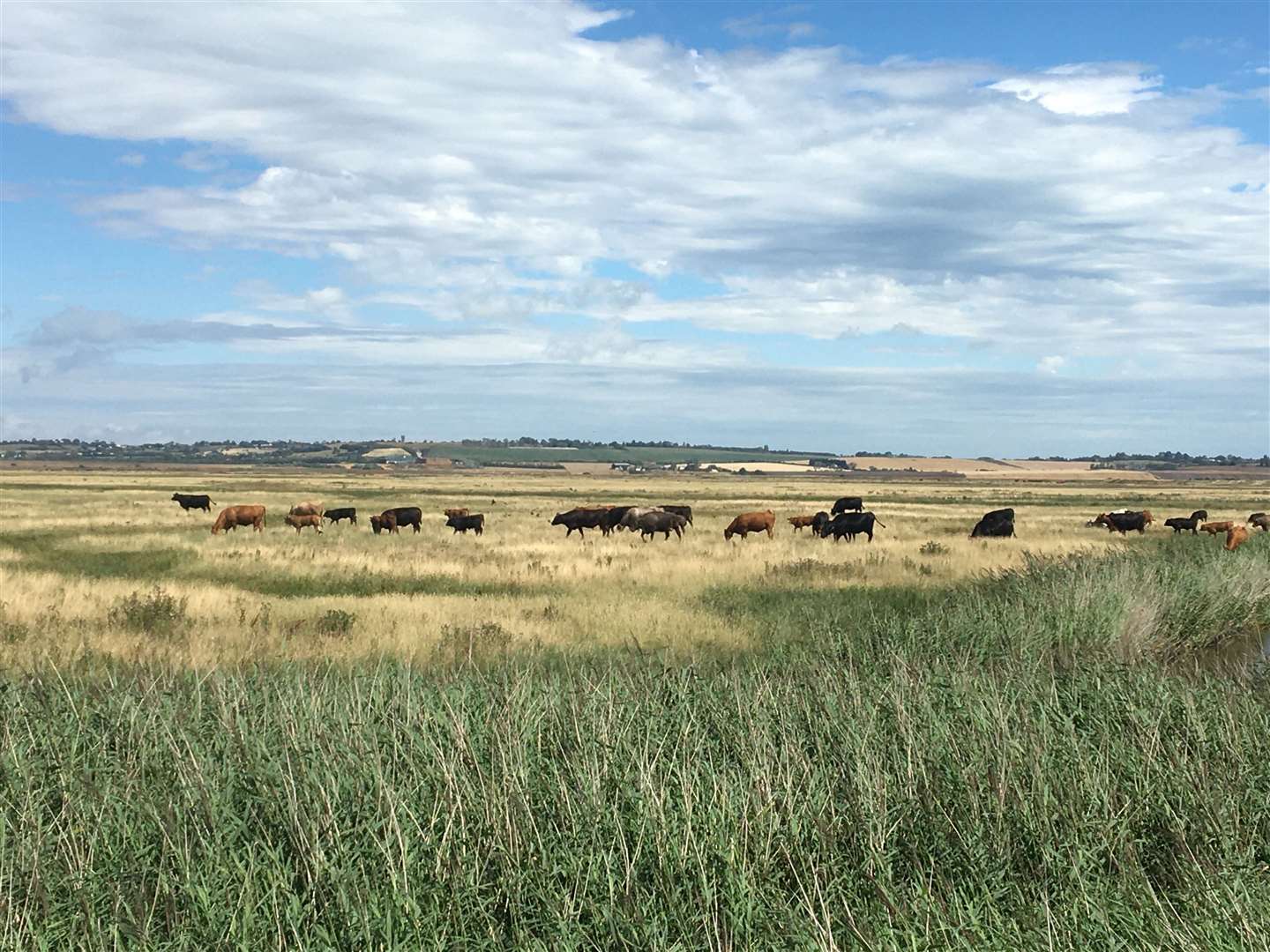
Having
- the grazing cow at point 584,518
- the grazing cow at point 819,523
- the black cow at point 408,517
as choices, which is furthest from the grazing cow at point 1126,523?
the black cow at point 408,517

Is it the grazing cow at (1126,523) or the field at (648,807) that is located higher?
the field at (648,807)

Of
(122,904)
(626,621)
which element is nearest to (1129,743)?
(122,904)

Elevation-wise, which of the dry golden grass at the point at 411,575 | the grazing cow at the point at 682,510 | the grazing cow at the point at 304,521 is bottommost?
the dry golden grass at the point at 411,575

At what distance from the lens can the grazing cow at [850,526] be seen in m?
36.5

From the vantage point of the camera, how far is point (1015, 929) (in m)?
4.52

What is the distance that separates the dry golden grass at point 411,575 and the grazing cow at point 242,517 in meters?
0.97

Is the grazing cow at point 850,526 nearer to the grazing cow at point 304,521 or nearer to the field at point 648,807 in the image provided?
the grazing cow at point 304,521

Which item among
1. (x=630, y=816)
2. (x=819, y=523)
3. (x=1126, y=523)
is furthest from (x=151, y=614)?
(x=1126, y=523)

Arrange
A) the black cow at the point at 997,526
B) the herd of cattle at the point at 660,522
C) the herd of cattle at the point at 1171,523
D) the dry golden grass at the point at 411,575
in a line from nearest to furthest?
1. the dry golden grass at the point at 411,575
2. the herd of cattle at the point at 660,522
3. the black cow at the point at 997,526
4. the herd of cattle at the point at 1171,523

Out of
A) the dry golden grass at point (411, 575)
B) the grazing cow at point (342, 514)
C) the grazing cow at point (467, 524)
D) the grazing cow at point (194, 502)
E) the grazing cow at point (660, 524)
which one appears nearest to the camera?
the dry golden grass at point (411, 575)

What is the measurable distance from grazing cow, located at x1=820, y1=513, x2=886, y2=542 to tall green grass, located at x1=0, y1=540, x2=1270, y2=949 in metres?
28.1

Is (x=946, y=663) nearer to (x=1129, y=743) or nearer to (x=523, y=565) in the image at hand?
(x=1129, y=743)

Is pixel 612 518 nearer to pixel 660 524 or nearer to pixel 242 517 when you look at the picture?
pixel 660 524

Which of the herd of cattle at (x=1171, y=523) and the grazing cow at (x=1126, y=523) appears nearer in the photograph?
the herd of cattle at (x=1171, y=523)
